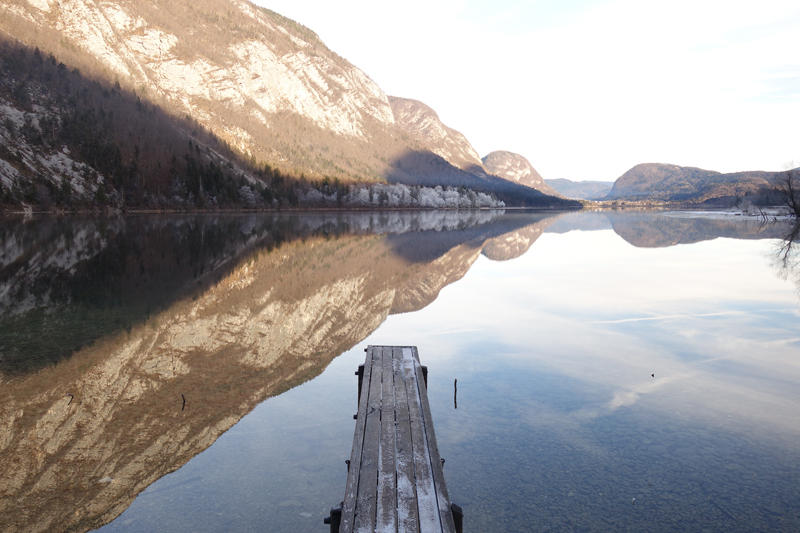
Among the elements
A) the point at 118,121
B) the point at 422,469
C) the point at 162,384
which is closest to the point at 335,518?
the point at 422,469

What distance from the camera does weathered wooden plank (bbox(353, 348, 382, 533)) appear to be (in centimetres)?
479

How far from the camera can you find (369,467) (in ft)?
18.8

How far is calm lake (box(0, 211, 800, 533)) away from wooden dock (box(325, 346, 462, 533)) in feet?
3.66

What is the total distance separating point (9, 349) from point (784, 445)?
1742 centimetres

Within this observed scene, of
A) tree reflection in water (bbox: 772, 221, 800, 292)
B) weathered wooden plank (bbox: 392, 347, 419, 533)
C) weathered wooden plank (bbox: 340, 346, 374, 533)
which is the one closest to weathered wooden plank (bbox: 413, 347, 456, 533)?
weathered wooden plank (bbox: 392, 347, 419, 533)

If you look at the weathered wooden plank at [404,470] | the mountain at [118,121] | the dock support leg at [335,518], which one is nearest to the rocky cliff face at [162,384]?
the dock support leg at [335,518]

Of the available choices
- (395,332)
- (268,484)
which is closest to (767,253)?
(395,332)

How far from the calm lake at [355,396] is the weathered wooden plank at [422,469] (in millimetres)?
1129

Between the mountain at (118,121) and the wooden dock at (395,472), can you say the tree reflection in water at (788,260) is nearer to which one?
the wooden dock at (395,472)

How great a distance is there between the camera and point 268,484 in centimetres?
708

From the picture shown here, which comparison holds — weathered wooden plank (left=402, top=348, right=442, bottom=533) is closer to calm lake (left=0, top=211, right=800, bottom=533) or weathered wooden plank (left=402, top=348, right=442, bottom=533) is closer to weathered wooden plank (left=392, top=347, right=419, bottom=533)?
weathered wooden plank (left=392, top=347, right=419, bottom=533)

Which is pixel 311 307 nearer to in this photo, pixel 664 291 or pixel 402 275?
pixel 402 275

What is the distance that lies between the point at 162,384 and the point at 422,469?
752 cm

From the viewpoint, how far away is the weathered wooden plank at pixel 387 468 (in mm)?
4766
